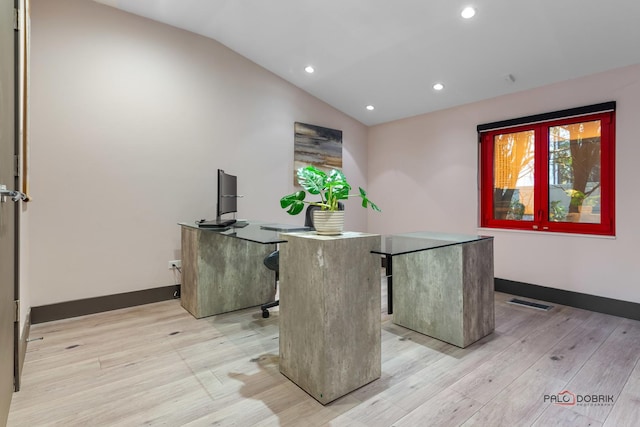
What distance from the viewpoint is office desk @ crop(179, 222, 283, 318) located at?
118 inches

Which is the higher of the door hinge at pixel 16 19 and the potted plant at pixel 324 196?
the door hinge at pixel 16 19

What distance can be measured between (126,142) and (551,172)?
4.44 m

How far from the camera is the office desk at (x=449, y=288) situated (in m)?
2.40

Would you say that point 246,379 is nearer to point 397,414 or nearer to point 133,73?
point 397,414

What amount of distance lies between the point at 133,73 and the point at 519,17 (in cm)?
352

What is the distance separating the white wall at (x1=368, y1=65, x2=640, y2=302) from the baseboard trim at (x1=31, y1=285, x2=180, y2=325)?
3236 mm

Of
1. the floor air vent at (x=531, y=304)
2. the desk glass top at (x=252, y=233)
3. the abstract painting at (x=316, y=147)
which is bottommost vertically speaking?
the floor air vent at (x=531, y=304)

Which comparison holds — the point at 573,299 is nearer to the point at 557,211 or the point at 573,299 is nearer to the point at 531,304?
the point at 531,304

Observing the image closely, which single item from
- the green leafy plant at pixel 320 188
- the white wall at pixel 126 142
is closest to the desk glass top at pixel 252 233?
the green leafy plant at pixel 320 188

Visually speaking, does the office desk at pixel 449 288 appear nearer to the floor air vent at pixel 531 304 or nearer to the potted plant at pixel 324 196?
the potted plant at pixel 324 196

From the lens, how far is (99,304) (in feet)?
10.3

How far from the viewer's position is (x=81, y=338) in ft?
8.46

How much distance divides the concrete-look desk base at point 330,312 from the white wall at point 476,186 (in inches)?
105

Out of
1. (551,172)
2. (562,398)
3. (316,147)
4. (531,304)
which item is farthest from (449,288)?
(316,147)
